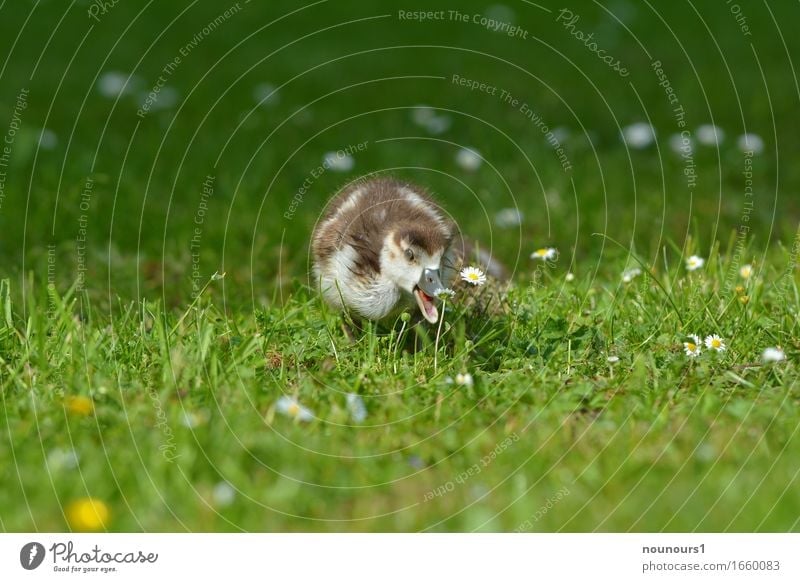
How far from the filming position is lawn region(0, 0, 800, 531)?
339cm

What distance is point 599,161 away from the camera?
7.34 meters

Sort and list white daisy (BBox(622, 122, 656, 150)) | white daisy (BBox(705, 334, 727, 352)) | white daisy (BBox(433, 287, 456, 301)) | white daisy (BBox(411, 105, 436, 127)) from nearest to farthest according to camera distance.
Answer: white daisy (BBox(433, 287, 456, 301)) < white daisy (BBox(705, 334, 727, 352)) < white daisy (BBox(622, 122, 656, 150)) < white daisy (BBox(411, 105, 436, 127))

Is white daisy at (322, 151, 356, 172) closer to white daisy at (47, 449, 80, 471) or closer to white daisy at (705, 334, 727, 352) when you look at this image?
white daisy at (705, 334, 727, 352)

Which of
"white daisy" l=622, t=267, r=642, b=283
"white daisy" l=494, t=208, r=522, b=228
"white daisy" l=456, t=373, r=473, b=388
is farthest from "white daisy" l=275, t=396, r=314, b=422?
"white daisy" l=494, t=208, r=522, b=228

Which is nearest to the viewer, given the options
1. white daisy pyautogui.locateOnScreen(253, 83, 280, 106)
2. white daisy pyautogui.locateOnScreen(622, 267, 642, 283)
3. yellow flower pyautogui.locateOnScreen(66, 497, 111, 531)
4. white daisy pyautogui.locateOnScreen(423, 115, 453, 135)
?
yellow flower pyautogui.locateOnScreen(66, 497, 111, 531)

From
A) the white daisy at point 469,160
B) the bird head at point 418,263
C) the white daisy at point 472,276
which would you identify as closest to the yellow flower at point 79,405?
the bird head at point 418,263

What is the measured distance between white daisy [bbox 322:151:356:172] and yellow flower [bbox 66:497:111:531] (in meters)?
4.00

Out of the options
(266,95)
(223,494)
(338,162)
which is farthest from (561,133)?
(223,494)

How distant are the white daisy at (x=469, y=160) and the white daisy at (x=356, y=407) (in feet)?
12.4
